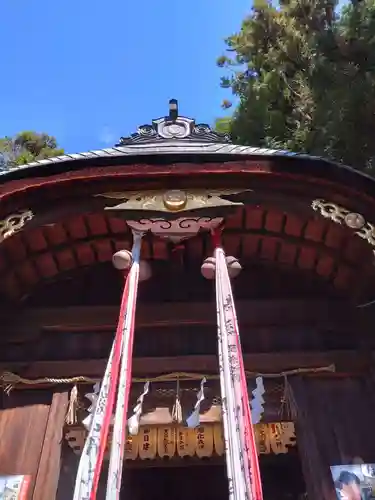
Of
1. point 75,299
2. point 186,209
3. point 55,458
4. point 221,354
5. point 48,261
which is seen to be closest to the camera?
point 221,354

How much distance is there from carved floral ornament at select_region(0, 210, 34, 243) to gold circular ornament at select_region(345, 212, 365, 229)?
278cm

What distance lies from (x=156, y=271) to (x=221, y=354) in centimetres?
218

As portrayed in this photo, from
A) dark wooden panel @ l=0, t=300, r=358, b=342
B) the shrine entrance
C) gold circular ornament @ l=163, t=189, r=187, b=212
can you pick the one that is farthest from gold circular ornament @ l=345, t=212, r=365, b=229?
the shrine entrance

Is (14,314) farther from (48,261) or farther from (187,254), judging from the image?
(187,254)

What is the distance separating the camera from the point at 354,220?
15.6 ft

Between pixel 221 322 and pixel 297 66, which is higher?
pixel 297 66

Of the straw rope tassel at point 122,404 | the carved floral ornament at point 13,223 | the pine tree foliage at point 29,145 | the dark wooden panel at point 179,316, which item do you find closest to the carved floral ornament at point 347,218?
the dark wooden panel at point 179,316

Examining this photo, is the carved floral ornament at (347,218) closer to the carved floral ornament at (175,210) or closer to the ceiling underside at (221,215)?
the ceiling underside at (221,215)

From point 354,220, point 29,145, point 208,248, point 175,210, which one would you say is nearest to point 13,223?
point 175,210

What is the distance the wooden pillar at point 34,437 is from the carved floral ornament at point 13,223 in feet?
4.86

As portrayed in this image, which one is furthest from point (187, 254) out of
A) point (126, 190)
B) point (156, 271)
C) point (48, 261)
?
point (48, 261)

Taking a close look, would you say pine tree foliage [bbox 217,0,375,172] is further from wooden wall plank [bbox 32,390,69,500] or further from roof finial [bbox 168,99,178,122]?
wooden wall plank [bbox 32,390,69,500]

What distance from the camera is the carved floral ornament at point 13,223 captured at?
475 centimetres

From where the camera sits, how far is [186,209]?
490 centimetres
